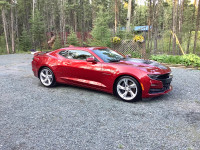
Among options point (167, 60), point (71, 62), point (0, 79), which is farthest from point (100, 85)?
point (167, 60)

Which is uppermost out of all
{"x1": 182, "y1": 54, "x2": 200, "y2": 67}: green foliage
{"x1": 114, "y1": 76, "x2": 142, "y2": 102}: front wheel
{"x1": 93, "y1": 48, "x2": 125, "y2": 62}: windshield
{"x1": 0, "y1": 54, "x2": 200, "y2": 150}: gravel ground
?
{"x1": 93, "y1": 48, "x2": 125, "y2": 62}: windshield

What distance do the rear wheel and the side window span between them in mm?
845

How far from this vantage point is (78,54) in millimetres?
4867

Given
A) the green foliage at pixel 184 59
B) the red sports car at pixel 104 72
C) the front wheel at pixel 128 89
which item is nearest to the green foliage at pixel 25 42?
the green foliage at pixel 184 59

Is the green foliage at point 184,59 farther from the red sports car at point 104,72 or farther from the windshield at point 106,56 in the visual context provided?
the windshield at point 106,56

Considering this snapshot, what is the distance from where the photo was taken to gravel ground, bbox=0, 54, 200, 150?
97.2 inches

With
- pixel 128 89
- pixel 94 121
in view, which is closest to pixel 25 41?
pixel 128 89

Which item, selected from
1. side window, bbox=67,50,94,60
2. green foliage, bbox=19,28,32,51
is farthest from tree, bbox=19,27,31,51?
side window, bbox=67,50,94,60

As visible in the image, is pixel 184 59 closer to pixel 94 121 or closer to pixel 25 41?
pixel 94 121

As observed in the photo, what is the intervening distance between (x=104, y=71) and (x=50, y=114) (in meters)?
1.68

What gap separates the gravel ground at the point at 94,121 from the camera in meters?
2.47

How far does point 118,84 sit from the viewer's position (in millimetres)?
4172

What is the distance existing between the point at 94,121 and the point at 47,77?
282 centimetres

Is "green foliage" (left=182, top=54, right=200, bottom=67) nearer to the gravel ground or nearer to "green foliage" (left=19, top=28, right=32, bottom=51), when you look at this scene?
the gravel ground
